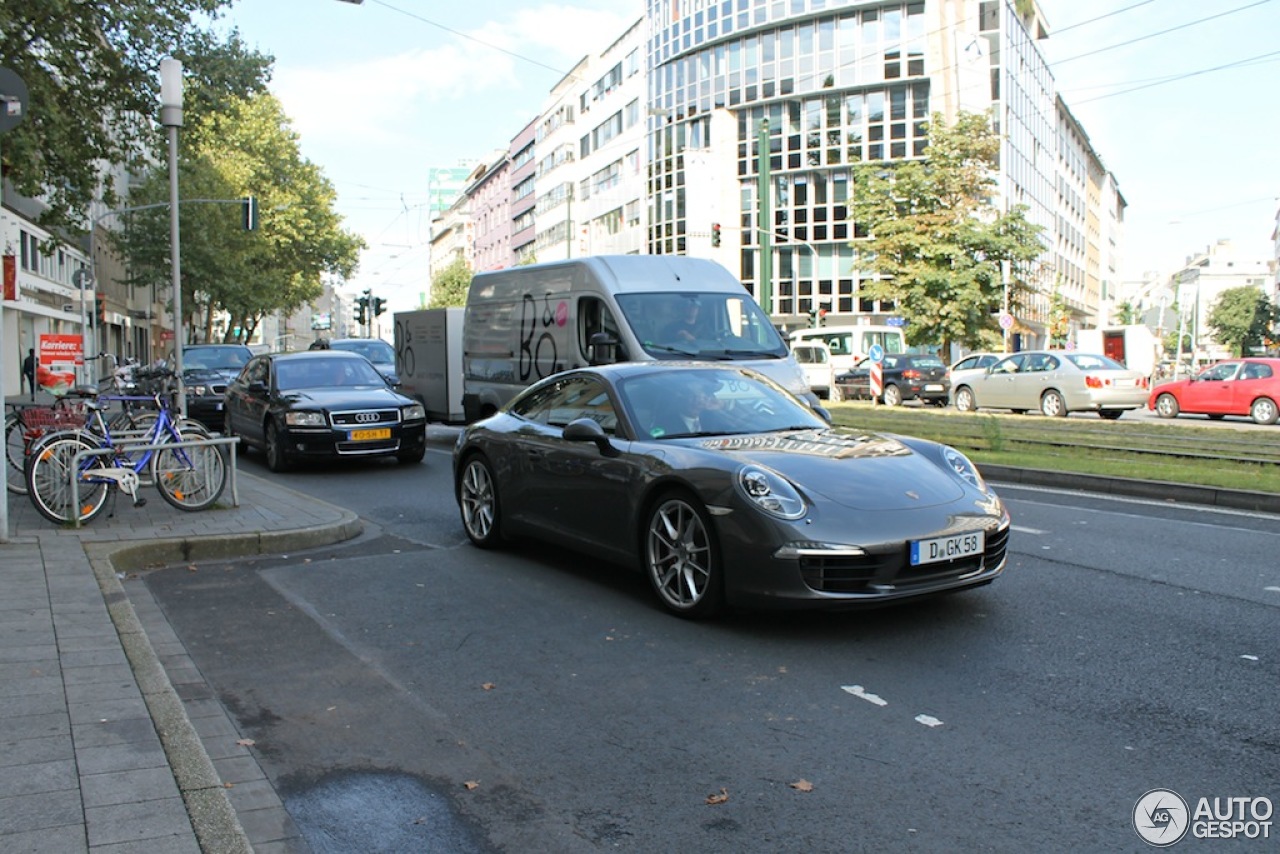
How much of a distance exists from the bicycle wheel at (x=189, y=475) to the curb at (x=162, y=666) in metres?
1.16

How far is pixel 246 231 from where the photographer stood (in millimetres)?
53562

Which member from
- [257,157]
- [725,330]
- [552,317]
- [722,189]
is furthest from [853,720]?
[257,157]

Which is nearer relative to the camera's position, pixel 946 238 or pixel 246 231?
pixel 946 238

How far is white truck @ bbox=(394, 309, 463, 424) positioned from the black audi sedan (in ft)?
8.62

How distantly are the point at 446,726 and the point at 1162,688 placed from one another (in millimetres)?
3020

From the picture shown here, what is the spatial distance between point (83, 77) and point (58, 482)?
38.5ft

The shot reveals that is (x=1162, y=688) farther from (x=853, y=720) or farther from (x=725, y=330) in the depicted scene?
(x=725, y=330)

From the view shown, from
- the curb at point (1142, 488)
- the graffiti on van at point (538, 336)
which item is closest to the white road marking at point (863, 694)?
the curb at point (1142, 488)

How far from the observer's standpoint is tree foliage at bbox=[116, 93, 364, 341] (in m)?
56.6

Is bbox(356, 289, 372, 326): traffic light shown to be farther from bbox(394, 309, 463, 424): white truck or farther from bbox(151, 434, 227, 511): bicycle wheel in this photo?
bbox(151, 434, 227, 511): bicycle wheel

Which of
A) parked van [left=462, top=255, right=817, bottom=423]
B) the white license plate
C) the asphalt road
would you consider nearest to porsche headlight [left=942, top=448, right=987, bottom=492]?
the white license plate

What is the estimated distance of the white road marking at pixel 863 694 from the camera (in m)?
4.59

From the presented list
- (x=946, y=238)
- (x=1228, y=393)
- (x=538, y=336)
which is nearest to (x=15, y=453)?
(x=538, y=336)

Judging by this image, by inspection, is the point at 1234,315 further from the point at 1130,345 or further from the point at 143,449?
the point at 143,449
